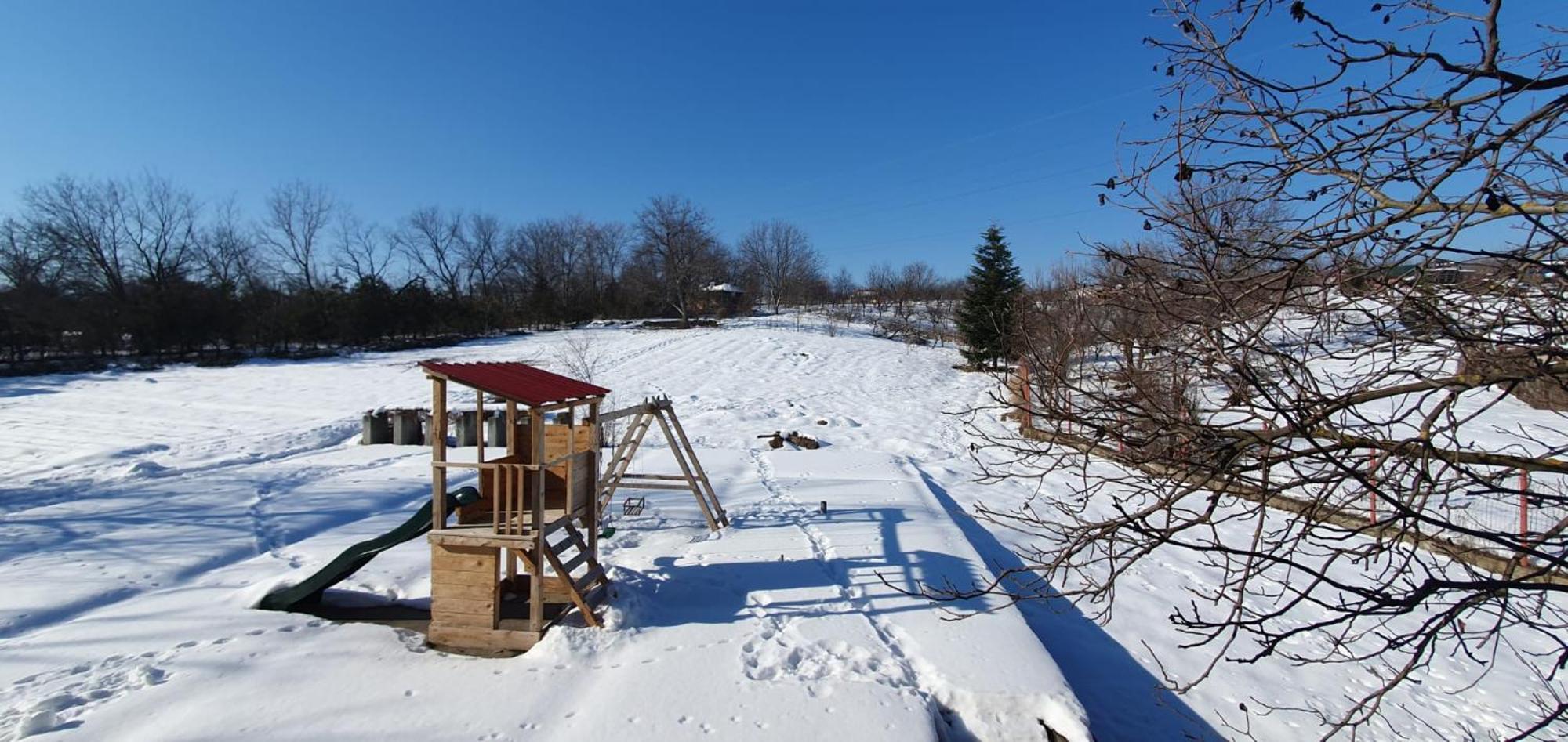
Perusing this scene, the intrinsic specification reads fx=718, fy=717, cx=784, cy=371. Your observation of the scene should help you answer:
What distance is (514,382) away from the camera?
609 cm

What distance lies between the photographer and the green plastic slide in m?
5.94

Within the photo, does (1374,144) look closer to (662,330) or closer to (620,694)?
(620,694)

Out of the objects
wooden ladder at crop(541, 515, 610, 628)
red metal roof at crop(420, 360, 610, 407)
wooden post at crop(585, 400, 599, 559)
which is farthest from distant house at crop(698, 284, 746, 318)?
wooden ladder at crop(541, 515, 610, 628)

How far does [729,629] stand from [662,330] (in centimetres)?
3681

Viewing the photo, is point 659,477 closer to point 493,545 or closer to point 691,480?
point 691,480

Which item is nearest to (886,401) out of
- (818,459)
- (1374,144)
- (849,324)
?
(818,459)

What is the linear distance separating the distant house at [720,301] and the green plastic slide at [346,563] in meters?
47.7

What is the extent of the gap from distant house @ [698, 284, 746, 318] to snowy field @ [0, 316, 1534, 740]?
43.2 m

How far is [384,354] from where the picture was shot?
115ft

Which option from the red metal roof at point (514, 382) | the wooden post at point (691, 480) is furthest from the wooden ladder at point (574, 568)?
the wooden post at point (691, 480)

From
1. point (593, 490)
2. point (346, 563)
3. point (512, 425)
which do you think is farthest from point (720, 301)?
point (346, 563)

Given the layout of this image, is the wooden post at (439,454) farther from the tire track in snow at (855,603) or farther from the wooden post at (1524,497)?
the wooden post at (1524,497)

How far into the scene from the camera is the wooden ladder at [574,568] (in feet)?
18.7

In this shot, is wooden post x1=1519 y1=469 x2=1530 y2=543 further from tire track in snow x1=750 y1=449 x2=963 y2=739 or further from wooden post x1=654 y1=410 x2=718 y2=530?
wooden post x1=654 y1=410 x2=718 y2=530
